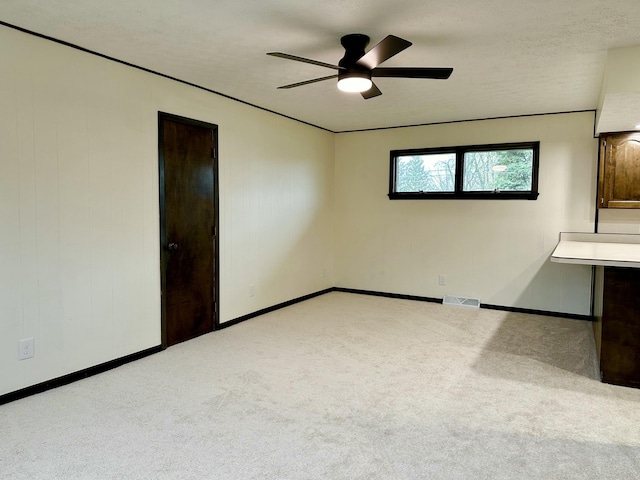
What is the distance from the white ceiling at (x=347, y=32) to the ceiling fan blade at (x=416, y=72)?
0.23m

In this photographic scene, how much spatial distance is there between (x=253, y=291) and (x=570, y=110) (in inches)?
161

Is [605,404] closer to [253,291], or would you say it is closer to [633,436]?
→ [633,436]

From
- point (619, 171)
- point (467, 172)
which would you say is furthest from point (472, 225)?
point (619, 171)

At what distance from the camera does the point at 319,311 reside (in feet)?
17.1

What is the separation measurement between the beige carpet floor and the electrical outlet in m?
0.28

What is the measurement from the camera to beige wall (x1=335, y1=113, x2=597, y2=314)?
16.1ft

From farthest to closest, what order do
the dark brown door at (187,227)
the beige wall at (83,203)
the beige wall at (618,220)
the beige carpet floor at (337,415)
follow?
the beige wall at (618,220) → the dark brown door at (187,227) → the beige wall at (83,203) → the beige carpet floor at (337,415)

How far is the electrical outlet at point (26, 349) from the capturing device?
280 cm

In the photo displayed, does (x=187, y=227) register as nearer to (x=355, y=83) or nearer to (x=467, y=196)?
(x=355, y=83)

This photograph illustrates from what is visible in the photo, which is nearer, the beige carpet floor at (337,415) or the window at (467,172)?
the beige carpet floor at (337,415)

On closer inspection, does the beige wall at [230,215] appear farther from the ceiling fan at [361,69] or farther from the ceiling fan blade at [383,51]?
the ceiling fan blade at [383,51]

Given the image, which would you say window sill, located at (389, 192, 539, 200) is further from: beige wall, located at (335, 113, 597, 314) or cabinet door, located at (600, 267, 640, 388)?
cabinet door, located at (600, 267, 640, 388)

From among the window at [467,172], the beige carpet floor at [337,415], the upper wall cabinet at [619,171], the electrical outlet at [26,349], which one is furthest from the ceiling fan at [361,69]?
the window at [467,172]

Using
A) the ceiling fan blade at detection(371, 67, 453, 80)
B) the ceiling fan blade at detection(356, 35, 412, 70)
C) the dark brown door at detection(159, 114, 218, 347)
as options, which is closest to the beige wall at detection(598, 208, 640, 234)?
the ceiling fan blade at detection(371, 67, 453, 80)
